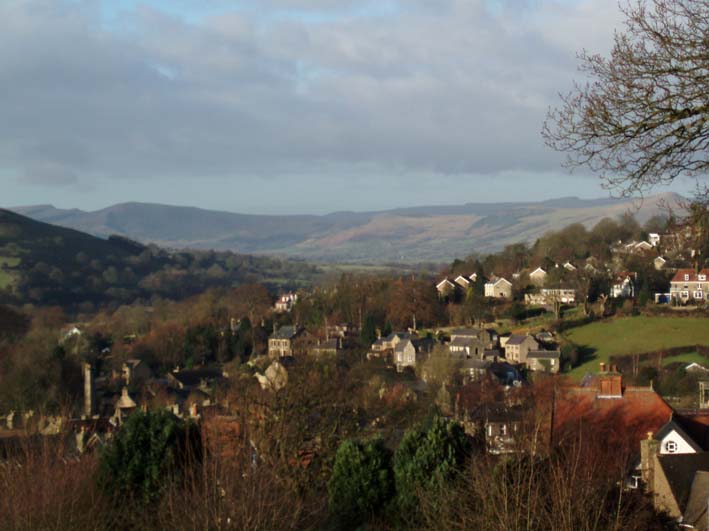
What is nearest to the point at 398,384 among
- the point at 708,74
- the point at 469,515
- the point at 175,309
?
the point at 469,515

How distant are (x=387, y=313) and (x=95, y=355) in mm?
Result: 18861

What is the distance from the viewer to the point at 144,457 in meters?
11.7

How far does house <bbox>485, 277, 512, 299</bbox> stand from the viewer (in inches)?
2165

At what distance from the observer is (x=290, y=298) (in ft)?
230

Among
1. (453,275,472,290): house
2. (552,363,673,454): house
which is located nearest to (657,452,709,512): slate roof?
(552,363,673,454): house

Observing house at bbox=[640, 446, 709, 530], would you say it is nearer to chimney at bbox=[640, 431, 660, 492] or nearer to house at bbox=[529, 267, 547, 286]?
chimney at bbox=[640, 431, 660, 492]

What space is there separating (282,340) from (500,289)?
15.7m

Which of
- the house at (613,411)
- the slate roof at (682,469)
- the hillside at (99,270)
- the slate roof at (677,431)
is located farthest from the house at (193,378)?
the hillside at (99,270)

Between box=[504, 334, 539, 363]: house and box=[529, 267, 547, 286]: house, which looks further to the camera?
box=[529, 267, 547, 286]: house

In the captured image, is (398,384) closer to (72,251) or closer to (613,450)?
(613,450)

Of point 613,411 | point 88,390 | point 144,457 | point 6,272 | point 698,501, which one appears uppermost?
point 144,457

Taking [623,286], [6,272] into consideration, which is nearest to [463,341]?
[623,286]

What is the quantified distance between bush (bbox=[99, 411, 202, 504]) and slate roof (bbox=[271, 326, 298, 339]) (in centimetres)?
3801

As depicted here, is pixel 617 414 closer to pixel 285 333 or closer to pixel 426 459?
pixel 426 459
